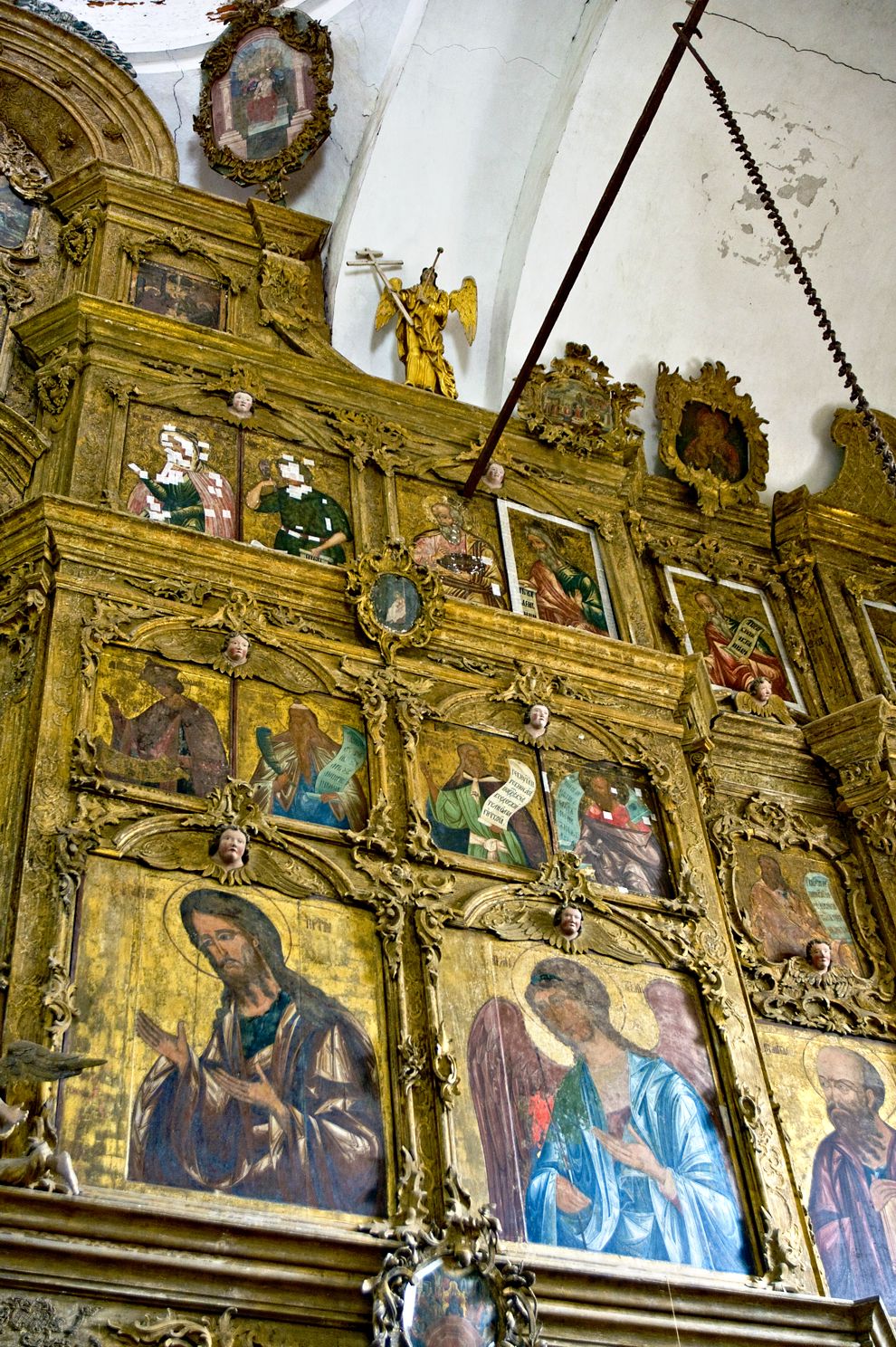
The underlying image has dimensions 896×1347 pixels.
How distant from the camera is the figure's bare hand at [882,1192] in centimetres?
1021

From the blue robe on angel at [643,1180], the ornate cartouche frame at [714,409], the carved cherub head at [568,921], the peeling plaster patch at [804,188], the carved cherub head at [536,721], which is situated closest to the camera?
the blue robe on angel at [643,1180]

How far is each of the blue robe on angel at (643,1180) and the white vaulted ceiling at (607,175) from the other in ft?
19.7

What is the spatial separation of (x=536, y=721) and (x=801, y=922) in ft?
7.84

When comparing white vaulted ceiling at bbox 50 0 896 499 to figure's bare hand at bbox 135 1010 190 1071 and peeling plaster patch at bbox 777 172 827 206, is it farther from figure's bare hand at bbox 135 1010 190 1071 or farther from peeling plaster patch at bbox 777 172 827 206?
figure's bare hand at bbox 135 1010 190 1071

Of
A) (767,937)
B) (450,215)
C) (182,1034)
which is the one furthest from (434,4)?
(182,1034)

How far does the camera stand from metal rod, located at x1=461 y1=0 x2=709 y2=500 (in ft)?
30.7

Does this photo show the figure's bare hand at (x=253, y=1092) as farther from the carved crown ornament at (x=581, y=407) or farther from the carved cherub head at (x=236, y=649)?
the carved crown ornament at (x=581, y=407)

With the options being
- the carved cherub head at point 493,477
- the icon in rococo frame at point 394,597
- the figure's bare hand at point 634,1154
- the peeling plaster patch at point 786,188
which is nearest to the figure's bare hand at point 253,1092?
the figure's bare hand at point 634,1154

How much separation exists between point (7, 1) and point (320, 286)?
3.56 metres

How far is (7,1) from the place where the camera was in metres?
13.8

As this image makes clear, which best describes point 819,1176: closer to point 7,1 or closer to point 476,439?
point 476,439

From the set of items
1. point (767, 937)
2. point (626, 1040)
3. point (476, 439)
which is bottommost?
point (626, 1040)

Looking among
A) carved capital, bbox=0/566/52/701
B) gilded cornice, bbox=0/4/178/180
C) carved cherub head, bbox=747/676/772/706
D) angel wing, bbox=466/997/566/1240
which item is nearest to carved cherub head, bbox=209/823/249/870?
carved capital, bbox=0/566/52/701

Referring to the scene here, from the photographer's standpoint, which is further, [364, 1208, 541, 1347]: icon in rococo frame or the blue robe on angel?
the blue robe on angel
